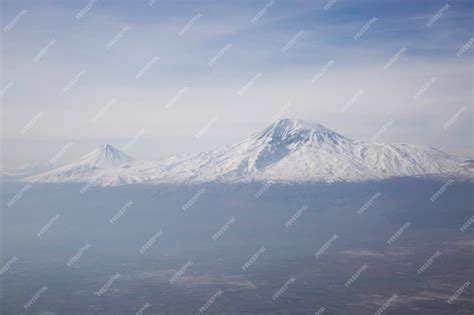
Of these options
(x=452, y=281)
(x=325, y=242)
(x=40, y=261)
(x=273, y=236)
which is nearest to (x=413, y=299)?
(x=452, y=281)

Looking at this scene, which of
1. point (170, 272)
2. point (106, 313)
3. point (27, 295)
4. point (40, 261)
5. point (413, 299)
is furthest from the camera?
point (40, 261)

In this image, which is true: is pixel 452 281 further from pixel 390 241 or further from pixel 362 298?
pixel 390 241

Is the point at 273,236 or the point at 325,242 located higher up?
the point at 273,236

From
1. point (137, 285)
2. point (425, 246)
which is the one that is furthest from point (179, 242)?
point (425, 246)

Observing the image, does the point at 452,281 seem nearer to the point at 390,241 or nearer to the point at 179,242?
the point at 390,241

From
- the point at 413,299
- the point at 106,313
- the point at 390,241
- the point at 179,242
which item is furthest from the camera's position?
the point at 179,242

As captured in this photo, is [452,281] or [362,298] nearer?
[362,298]

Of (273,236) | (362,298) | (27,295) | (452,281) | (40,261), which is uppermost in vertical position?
(40,261)

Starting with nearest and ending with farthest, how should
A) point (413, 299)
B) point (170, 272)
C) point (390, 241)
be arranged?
point (413, 299) < point (170, 272) < point (390, 241)

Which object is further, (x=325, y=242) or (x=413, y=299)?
(x=325, y=242)
